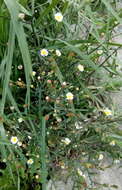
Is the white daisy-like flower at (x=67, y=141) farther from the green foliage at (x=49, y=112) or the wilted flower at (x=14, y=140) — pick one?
the wilted flower at (x=14, y=140)

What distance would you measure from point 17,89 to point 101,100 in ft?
1.51

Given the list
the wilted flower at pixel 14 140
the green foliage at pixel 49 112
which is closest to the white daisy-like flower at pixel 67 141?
the green foliage at pixel 49 112

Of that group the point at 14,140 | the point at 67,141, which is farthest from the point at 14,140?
the point at 67,141

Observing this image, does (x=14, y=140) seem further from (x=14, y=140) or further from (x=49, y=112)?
(x=49, y=112)

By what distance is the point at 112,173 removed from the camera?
150 cm

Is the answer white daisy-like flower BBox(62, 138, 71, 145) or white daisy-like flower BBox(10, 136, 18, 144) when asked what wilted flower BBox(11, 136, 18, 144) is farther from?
white daisy-like flower BBox(62, 138, 71, 145)

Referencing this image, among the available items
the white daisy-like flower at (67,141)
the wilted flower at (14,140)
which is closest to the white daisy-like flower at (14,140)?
the wilted flower at (14,140)

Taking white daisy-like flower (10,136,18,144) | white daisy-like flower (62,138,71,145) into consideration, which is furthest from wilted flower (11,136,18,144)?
white daisy-like flower (62,138,71,145)

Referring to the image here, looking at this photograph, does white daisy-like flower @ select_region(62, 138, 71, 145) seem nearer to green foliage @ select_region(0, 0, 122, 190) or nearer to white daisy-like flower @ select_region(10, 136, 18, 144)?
green foliage @ select_region(0, 0, 122, 190)

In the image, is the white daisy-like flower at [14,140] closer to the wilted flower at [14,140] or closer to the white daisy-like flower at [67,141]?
the wilted flower at [14,140]

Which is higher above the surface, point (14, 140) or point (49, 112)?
point (49, 112)

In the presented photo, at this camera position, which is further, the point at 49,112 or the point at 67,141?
the point at 49,112

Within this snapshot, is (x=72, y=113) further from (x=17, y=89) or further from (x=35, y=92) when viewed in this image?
(x=17, y=89)

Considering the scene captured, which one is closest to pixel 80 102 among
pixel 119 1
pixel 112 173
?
pixel 112 173
